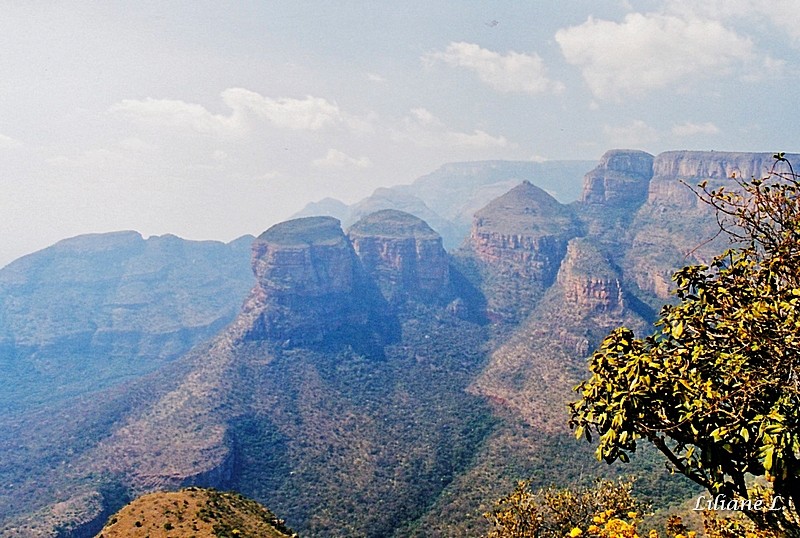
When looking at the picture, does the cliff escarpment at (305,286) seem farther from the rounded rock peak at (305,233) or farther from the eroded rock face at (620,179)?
the eroded rock face at (620,179)

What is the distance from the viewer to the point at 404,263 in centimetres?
14212

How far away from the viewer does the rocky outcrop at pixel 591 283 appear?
9844 centimetres

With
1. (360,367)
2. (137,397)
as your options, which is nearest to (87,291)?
(137,397)

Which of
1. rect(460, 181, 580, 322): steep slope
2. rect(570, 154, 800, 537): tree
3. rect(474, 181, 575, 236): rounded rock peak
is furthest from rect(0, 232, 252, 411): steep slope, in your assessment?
rect(570, 154, 800, 537): tree

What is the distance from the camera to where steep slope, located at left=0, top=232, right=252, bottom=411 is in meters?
150

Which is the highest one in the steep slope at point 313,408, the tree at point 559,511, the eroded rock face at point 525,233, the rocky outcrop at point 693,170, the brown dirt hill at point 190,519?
the rocky outcrop at point 693,170

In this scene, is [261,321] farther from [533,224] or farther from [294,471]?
[533,224]

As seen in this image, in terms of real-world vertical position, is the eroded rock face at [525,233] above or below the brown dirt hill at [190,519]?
above

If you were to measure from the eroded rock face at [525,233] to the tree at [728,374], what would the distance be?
12633 centimetres

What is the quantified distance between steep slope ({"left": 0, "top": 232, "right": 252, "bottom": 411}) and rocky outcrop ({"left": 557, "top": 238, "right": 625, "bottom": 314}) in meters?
124

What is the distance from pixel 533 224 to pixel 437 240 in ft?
89.6

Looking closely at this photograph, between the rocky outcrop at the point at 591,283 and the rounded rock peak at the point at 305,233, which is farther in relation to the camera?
the rounded rock peak at the point at 305,233

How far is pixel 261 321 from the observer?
11162 centimetres

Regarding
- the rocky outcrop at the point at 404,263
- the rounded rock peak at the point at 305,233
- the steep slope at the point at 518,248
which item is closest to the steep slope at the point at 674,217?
the steep slope at the point at 518,248
